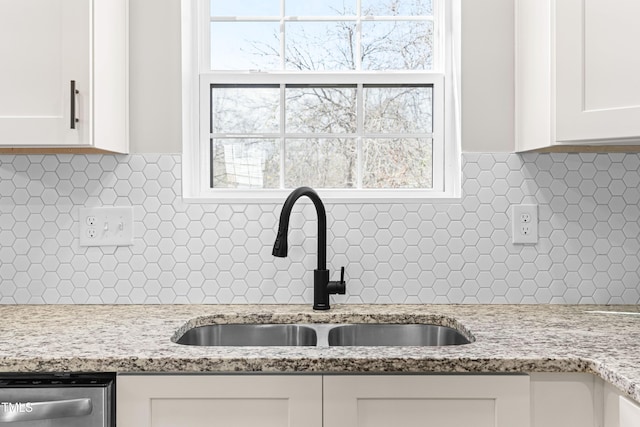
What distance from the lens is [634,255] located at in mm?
2059

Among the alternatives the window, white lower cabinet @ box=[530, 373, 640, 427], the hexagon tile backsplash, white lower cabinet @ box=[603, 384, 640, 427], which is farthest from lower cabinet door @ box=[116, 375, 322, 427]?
the window

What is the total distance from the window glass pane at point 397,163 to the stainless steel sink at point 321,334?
0.57 meters

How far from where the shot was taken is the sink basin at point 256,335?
6.06 ft

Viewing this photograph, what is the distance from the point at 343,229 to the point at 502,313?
1.93ft

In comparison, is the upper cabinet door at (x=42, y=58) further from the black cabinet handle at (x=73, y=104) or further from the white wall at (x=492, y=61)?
the white wall at (x=492, y=61)

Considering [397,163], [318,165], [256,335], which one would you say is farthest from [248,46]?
[256,335]

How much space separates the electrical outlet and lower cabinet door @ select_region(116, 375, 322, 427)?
3.44 feet

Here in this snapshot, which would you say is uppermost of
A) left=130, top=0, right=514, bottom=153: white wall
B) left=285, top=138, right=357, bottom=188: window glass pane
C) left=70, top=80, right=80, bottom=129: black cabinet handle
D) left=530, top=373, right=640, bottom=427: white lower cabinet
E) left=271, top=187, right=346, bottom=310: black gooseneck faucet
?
left=130, top=0, right=514, bottom=153: white wall

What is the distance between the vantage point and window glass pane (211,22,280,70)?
2229 millimetres

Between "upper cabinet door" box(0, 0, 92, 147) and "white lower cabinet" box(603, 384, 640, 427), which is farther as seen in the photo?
"upper cabinet door" box(0, 0, 92, 147)

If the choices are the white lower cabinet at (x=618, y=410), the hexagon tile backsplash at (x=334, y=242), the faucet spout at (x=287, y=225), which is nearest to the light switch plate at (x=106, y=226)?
the hexagon tile backsplash at (x=334, y=242)

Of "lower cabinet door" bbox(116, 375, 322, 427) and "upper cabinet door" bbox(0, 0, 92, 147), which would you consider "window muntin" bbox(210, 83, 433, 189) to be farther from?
"lower cabinet door" bbox(116, 375, 322, 427)

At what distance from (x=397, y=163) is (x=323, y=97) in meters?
0.37

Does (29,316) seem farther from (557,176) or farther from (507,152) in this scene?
(557,176)
